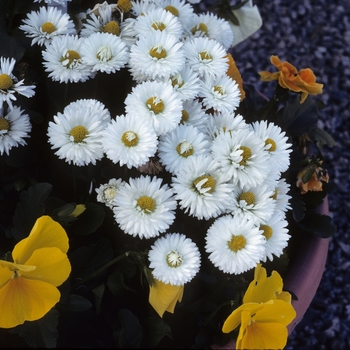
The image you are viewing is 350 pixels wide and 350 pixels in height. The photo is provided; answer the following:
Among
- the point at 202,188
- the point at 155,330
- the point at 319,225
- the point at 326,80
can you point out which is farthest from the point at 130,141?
the point at 326,80

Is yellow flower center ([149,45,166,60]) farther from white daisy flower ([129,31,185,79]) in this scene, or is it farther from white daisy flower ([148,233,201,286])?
white daisy flower ([148,233,201,286])

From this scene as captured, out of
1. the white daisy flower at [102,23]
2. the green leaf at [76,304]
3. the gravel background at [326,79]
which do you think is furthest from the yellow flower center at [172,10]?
the gravel background at [326,79]

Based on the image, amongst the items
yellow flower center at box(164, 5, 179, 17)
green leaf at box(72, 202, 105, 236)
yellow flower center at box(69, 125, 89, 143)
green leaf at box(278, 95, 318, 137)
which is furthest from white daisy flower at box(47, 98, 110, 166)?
green leaf at box(278, 95, 318, 137)

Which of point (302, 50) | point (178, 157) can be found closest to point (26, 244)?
point (178, 157)

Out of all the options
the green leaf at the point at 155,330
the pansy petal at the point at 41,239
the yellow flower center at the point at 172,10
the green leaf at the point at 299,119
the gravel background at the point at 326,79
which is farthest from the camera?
the gravel background at the point at 326,79

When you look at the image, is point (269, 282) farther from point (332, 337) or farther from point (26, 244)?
point (332, 337)

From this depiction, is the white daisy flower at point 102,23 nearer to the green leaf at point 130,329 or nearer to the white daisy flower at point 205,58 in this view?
the white daisy flower at point 205,58
